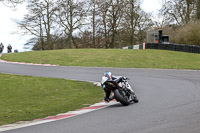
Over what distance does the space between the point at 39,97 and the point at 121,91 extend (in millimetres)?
4458

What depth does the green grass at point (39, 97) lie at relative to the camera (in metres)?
9.61

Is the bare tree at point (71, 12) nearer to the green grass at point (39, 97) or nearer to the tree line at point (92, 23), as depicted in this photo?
the tree line at point (92, 23)

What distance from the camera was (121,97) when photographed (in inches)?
384

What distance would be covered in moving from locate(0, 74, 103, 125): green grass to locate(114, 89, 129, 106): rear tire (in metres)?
1.39

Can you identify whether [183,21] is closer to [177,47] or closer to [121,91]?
[177,47]

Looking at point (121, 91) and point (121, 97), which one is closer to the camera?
point (121, 97)

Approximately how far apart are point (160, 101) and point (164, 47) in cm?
2700

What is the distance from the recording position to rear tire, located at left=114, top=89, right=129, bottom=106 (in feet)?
32.0

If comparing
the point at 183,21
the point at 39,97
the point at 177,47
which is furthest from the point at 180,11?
the point at 39,97

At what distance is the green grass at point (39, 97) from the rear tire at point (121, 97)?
139cm

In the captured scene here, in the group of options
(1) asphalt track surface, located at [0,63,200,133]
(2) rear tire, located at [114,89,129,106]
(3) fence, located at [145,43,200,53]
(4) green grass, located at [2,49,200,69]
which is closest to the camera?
(1) asphalt track surface, located at [0,63,200,133]

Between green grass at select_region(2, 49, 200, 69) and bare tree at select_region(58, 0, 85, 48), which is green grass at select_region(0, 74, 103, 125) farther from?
bare tree at select_region(58, 0, 85, 48)

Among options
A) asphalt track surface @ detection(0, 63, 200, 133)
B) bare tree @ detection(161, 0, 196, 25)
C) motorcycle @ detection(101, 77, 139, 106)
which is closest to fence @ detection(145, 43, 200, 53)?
bare tree @ detection(161, 0, 196, 25)

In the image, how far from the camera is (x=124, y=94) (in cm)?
1005
